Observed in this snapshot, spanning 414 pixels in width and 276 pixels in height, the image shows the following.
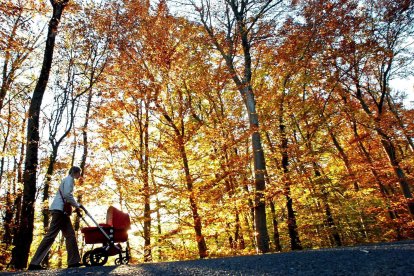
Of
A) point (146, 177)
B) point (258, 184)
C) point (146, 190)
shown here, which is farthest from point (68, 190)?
point (258, 184)

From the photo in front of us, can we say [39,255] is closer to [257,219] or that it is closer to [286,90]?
[257,219]

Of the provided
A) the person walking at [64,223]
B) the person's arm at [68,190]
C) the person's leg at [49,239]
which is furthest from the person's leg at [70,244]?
the person's arm at [68,190]

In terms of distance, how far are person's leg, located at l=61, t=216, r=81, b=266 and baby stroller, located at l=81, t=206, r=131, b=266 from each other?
185 mm

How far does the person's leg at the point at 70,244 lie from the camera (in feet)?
17.7

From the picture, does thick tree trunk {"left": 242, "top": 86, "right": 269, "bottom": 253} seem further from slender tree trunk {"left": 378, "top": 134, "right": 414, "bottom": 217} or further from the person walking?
slender tree trunk {"left": 378, "top": 134, "right": 414, "bottom": 217}

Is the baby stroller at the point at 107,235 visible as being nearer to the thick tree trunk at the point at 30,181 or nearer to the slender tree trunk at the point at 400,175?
the thick tree trunk at the point at 30,181

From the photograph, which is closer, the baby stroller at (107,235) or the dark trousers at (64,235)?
the dark trousers at (64,235)

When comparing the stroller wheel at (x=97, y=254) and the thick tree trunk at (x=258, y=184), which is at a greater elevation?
the thick tree trunk at (x=258, y=184)

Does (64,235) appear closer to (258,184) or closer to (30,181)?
(30,181)

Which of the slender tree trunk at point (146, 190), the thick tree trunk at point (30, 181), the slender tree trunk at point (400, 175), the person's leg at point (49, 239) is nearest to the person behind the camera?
the person's leg at point (49, 239)

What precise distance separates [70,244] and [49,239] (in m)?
0.40

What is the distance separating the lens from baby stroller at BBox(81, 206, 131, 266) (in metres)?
5.52

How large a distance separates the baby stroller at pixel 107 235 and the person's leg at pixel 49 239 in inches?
18.6

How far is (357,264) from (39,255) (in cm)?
532
